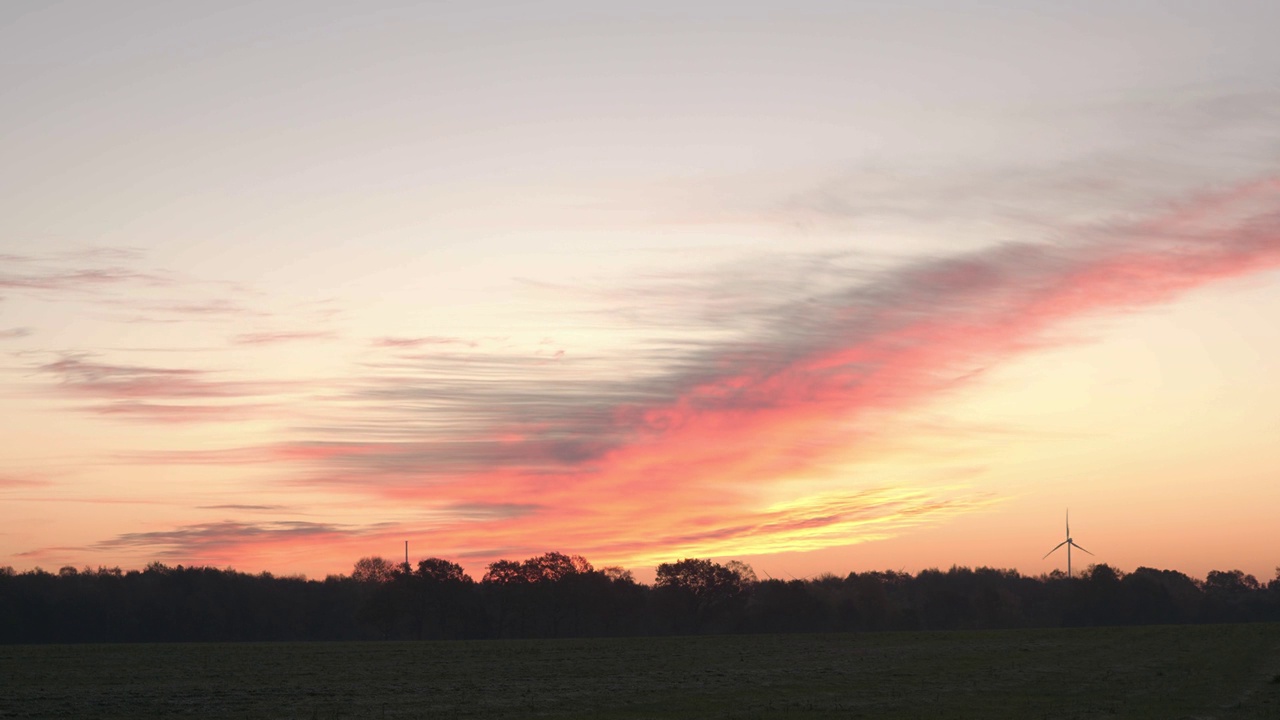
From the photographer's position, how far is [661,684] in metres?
58.5

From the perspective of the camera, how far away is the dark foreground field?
4303cm

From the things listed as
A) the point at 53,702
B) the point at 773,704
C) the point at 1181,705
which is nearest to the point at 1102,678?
the point at 1181,705

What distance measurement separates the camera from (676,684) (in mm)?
58062

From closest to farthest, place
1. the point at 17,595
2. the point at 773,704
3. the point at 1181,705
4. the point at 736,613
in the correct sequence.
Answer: the point at 1181,705
the point at 773,704
the point at 17,595
the point at 736,613

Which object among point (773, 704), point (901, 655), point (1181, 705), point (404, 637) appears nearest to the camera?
point (1181, 705)

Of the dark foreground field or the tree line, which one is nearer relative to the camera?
the dark foreground field

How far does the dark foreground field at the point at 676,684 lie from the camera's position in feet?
141

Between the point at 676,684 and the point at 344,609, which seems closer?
the point at 676,684

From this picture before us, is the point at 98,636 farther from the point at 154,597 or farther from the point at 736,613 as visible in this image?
the point at 736,613

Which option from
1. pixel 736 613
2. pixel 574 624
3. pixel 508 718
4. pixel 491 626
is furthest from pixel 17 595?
pixel 508 718

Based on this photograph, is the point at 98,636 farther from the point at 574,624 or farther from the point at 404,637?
the point at 574,624

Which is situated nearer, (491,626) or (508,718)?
(508,718)

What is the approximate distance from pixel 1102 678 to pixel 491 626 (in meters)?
141

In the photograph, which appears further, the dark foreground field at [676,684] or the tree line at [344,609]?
the tree line at [344,609]
